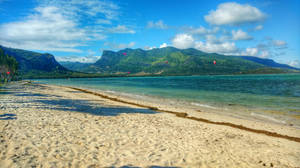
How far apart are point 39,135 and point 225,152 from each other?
34.9 feet

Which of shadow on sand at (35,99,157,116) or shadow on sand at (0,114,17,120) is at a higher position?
shadow on sand at (0,114,17,120)

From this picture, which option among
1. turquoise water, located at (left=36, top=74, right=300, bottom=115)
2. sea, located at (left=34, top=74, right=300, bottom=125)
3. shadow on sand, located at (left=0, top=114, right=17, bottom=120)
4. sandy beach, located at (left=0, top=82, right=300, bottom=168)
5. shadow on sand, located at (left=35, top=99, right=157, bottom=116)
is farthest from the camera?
turquoise water, located at (left=36, top=74, right=300, bottom=115)

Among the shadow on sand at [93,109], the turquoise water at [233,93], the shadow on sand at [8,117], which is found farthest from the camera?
the turquoise water at [233,93]

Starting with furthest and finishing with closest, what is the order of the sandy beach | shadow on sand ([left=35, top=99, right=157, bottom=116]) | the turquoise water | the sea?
the turquoise water, the sea, shadow on sand ([left=35, top=99, right=157, bottom=116]), the sandy beach

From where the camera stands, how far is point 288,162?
26.9 feet

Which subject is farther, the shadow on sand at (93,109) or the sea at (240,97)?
the sea at (240,97)

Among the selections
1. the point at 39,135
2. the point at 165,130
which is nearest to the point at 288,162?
the point at 165,130

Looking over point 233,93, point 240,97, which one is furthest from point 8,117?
point 233,93

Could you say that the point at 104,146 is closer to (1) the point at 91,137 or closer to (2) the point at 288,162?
(1) the point at 91,137

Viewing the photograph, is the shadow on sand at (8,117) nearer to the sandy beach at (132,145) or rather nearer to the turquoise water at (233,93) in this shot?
the sandy beach at (132,145)

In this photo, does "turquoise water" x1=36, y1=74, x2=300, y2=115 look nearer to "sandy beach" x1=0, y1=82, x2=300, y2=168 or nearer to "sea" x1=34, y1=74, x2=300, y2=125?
"sea" x1=34, y1=74, x2=300, y2=125

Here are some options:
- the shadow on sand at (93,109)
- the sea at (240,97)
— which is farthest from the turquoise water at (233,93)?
the shadow on sand at (93,109)

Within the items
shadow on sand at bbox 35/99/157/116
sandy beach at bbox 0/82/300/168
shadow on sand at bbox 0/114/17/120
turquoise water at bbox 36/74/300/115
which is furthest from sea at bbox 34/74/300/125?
shadow on sand at bbox 0/114/17/120

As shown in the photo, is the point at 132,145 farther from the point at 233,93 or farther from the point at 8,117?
the point at 233,93
